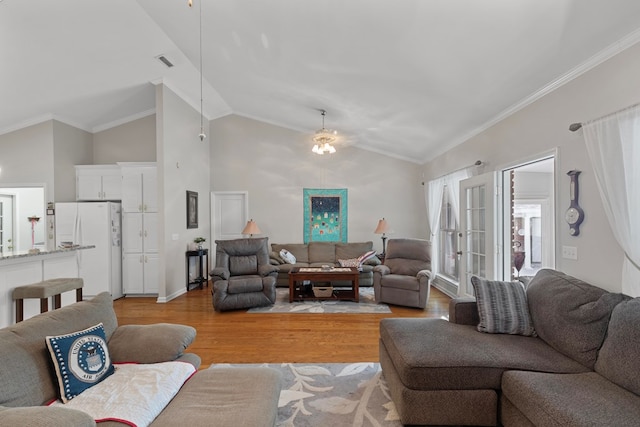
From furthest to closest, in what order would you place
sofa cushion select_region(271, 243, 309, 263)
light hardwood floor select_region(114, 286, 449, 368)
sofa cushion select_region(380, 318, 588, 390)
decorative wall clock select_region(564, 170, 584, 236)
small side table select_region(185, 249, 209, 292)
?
1. sofa cushion select_region(271, 243, 309, 263)
2. small side table select_region(185, 249, 209, 292)
3. light hardwood floor select_region(114, 286, 449, 368)
4. decorative wall clock select_region(564, 170, 584, 236)
5. sofa cushion select_region(380, 318, 588, 390)

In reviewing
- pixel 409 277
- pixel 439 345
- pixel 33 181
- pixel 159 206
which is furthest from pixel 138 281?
pixel 439 345

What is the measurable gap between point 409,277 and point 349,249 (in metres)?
1.95

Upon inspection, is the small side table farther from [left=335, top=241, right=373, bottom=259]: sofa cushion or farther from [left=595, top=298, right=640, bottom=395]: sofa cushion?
[left=595, top=298, right=640, bottom=395]: sofa cushion

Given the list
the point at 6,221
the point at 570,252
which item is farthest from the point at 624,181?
the point at 6,221

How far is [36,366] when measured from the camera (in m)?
1.47

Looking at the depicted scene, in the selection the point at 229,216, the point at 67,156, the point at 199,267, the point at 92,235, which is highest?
the point at 67,156

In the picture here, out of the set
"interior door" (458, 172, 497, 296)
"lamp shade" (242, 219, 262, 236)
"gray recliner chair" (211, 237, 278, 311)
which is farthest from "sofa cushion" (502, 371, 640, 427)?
"lamp shade" (242, 219, 262, 236)

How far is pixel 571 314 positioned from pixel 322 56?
129 inches

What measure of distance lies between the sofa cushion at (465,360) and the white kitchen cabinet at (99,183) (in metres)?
5.40

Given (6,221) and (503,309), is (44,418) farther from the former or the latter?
(6,221)

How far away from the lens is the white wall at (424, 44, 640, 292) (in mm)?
2139

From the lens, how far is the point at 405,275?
4.76 metres

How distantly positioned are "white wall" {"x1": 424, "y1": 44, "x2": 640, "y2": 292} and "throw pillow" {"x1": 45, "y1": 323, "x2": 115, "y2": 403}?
11.2 feet

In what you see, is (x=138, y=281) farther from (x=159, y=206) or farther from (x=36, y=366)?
(x=36, y=366)
